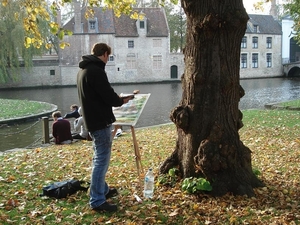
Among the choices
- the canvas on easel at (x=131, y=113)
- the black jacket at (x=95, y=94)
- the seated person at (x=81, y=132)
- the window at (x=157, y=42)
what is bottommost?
the seated person at (x=81, y=132)

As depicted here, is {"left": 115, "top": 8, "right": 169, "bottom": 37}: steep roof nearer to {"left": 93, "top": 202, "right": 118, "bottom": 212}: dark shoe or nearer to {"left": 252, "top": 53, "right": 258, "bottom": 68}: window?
{"left": 252, "top": 53, "right": 258, "bottom": 68}: window

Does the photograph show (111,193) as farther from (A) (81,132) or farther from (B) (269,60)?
(B) (269,60)

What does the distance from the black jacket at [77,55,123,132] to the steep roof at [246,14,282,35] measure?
6027cm

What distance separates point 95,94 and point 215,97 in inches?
59.5

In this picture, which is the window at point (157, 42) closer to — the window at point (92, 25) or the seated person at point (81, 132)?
the window at point (92, 25)

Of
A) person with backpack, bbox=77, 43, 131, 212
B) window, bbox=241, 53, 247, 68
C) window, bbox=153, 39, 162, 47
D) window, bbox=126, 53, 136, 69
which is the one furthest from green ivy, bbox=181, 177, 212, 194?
window, bbox=241, 53, 247, 68

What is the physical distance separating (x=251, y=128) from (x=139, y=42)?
4380 cm

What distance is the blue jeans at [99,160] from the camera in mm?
3865

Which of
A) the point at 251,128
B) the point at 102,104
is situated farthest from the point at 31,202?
the point at 251,128

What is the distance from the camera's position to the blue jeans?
3865 mm

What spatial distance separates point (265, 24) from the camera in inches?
2453

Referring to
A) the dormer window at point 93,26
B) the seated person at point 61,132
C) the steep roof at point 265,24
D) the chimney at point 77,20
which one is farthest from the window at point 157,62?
the seated person at point 61,132

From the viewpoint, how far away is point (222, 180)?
4.38 m

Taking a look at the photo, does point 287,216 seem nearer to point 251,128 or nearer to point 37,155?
point 37,155
